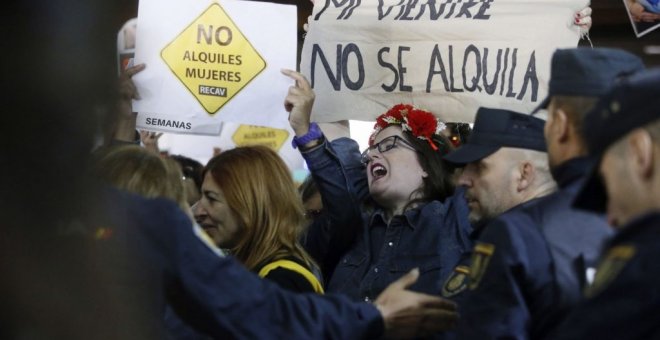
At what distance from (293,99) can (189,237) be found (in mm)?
2384

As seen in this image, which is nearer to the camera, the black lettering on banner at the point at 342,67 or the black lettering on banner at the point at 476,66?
the black lettering on banner at the point at 476,66

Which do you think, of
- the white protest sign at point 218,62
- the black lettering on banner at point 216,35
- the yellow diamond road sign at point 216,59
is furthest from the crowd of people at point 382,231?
the black lettering on banner at point 216,35

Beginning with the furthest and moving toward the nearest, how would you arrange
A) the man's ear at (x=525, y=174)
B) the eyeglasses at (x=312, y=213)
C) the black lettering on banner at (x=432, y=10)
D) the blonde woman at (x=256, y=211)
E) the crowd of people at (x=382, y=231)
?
the eyeglasses at (x=312, y=213), the black lettering on banner at (x=432, y=10), the blonde woman at (x=256, y=211), the man's ear at (x=525, y=174), the crowd of people at (x=382, y=231)

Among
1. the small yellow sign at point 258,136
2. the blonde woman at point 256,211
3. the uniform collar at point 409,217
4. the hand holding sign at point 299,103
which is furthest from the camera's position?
the small yellow sign at point 258,136

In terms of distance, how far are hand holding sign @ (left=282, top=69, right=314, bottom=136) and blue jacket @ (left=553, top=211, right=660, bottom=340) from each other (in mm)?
3053

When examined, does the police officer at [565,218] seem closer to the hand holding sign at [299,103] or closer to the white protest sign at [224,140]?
the hand holding sign at [299,103]

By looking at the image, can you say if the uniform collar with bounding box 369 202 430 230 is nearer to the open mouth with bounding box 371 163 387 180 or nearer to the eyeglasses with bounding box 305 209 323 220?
the open mouth with bounding box 371 163 387 180

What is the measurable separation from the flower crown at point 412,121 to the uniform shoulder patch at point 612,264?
3.12 meters

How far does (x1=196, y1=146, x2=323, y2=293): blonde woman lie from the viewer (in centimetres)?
408

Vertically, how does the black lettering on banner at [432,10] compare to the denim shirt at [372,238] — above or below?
above

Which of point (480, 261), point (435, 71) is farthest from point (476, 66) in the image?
point (480, 261)

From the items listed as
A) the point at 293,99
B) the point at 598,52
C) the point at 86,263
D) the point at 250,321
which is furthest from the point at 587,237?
the point at 293,99

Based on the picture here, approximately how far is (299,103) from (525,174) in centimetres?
139

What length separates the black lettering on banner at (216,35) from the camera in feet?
16.7
